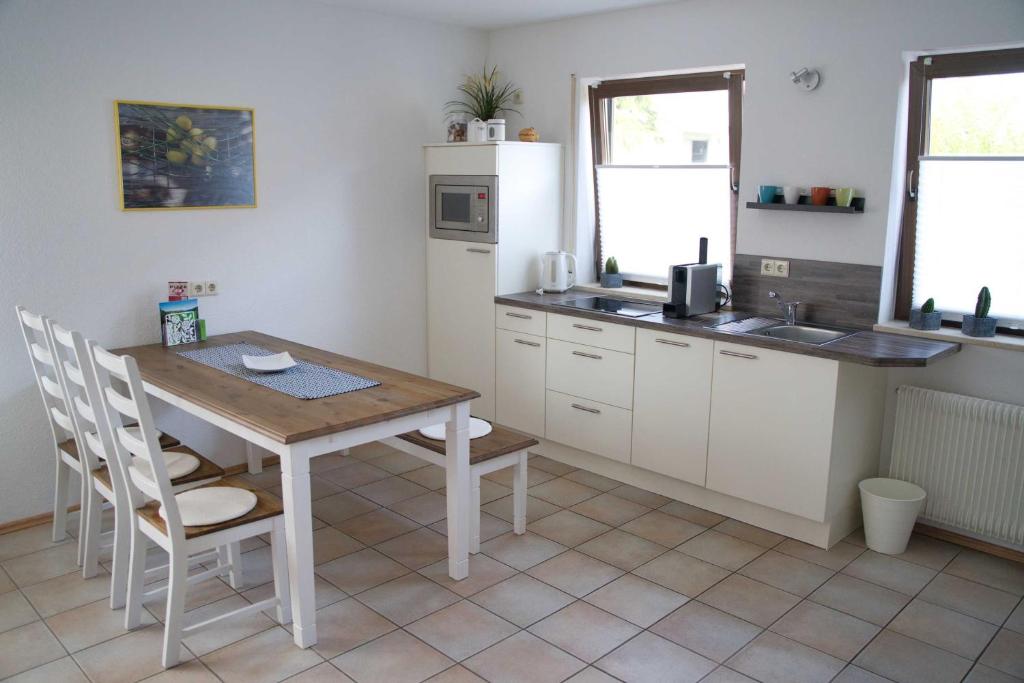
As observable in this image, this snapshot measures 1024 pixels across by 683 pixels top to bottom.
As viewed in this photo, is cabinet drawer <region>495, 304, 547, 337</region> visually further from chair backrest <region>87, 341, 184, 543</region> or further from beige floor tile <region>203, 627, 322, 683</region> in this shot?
chair backrest <region>87, 341, 184, 543</region>

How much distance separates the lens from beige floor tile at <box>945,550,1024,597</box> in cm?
330

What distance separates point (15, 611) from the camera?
9.90ft

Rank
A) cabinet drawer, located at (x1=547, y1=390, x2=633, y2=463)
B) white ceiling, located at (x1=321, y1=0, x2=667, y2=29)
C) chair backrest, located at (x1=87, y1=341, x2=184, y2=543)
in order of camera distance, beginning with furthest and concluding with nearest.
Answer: white ceiling, located at (x1=321, y1=0, x2=667, y2=29) → cabinet drawer, located at (x1=547, y1=390, x2=633, y2=463) → chair backrest, located at (x1=87, y1=341, x2=184, y2=543)

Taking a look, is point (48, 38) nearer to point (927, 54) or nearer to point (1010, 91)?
point (927, 54)

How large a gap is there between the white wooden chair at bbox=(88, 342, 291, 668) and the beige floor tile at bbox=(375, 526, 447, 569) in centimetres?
63

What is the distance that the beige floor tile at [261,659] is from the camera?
105 inches

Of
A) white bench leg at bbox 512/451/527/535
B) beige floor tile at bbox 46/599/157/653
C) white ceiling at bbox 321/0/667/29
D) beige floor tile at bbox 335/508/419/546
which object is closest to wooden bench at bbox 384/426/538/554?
white bench leg at bbox 512/451/527/535

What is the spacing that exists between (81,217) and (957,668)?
155 inches

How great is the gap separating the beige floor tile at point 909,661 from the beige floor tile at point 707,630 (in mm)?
378

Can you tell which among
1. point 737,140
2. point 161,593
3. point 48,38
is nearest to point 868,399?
point 737,140

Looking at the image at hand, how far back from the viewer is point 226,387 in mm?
3188

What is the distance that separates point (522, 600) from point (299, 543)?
0.91m

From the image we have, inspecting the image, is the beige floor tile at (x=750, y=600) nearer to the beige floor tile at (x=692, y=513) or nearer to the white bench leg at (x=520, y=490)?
the beige floor tile at (x=692, y=513)

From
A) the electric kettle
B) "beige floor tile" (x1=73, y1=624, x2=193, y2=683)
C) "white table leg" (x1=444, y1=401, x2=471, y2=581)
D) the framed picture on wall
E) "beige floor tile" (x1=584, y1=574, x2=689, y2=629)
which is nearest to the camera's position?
"beige floor tile" (x1=73, y1=624, x2=193, y2=683)
